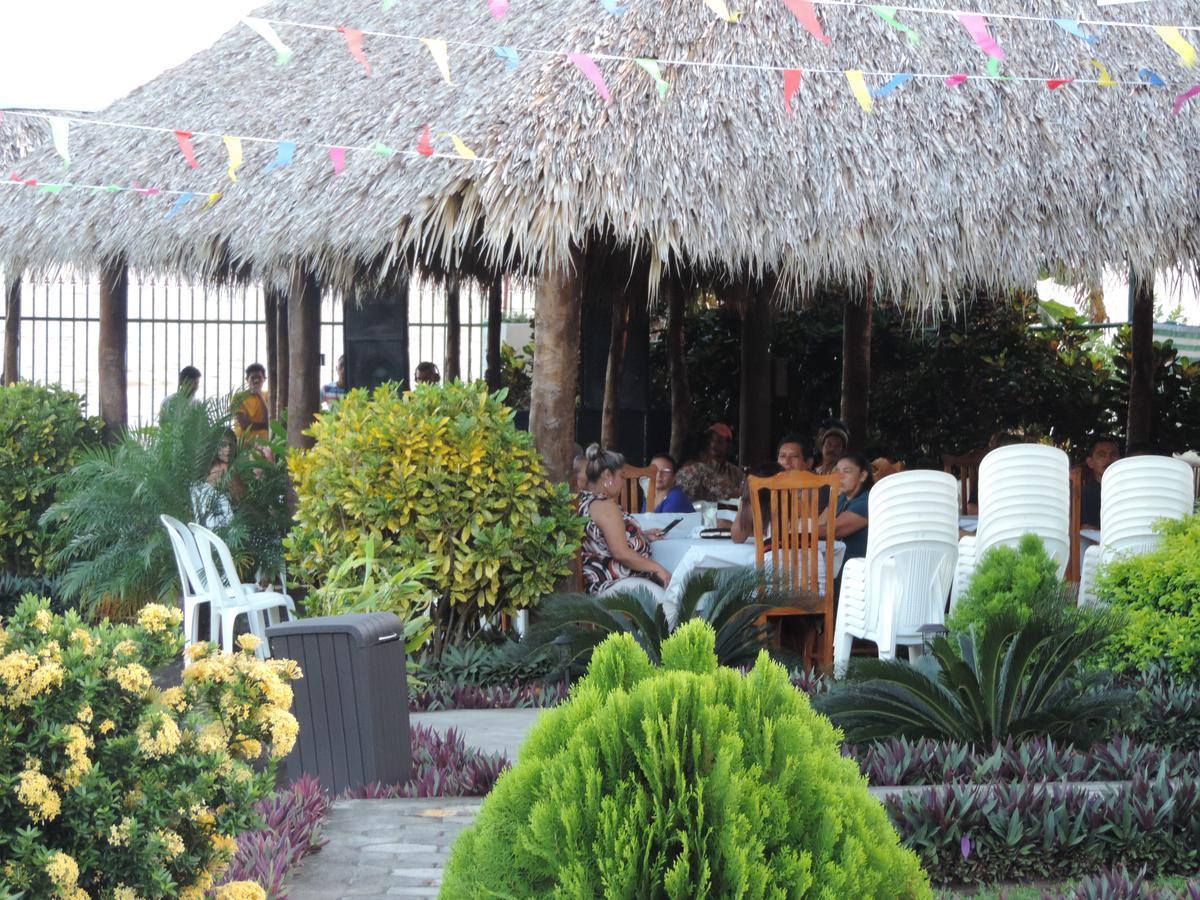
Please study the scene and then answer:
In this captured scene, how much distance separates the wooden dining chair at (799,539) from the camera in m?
6.86

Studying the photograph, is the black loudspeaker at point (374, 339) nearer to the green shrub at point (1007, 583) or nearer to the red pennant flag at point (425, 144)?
the red pennant flag at point (425, 144)

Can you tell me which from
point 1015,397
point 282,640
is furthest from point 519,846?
point 1015,397

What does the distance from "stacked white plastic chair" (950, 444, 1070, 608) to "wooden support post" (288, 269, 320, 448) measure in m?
4.47

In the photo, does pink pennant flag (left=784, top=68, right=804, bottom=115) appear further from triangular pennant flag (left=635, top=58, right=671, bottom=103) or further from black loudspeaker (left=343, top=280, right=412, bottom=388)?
black loudspeaker (left=343, top=280, right=412, bottom=388)

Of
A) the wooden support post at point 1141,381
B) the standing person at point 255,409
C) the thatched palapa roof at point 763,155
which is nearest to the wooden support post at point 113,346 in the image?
the standing person at point 255,409

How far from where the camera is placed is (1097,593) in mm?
6164

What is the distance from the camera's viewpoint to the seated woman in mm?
7328

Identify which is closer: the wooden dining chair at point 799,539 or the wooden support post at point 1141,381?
the wooden dining chair at point 799,539

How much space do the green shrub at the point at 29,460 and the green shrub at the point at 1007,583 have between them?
5998 mm

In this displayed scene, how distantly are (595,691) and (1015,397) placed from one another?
12492 mm

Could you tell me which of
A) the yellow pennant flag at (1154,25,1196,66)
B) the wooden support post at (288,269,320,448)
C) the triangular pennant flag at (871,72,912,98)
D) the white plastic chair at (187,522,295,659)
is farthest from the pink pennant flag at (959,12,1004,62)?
the wooden support post at (288,269,320,448)

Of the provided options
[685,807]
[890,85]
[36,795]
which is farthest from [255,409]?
[685,807]

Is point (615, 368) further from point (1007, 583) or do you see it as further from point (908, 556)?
point (1007, 583)

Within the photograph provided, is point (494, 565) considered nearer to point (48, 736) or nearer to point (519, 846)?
point (48, 736)
